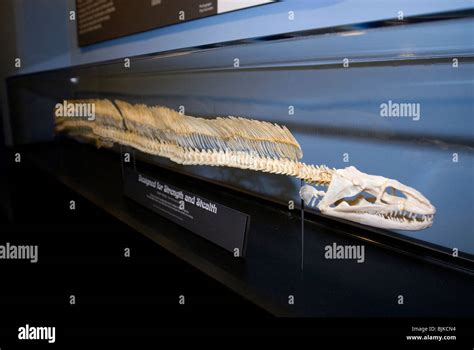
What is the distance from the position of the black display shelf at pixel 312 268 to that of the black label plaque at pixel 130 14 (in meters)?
0.75

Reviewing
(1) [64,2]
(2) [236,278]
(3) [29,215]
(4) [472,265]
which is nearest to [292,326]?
(2) [236,278]

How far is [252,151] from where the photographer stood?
1.57 meters

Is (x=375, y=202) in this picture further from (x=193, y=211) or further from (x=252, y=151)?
(x=193, y=211)

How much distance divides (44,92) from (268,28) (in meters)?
1.22

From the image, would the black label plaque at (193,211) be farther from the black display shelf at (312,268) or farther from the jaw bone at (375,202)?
the jaw bone at (375,202)

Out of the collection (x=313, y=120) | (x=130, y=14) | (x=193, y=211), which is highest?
(x=130, y=14)

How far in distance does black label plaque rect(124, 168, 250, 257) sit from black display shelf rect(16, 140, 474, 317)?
52 millimetres

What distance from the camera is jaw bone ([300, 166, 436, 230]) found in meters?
1.16

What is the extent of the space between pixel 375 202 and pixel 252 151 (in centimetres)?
51

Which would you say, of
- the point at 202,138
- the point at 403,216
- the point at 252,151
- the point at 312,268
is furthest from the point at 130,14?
the point at 403,216

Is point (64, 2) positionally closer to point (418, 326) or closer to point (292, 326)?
point (292, 326)

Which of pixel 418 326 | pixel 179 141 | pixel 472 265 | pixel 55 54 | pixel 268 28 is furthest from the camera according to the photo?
pixel 55 54

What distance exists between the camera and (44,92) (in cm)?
213

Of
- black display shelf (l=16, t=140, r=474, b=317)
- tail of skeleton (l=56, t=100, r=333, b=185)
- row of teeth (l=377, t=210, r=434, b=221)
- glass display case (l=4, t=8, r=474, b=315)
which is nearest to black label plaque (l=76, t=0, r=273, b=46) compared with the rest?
glass display case (l=4, t=8, r=474, b=315)
